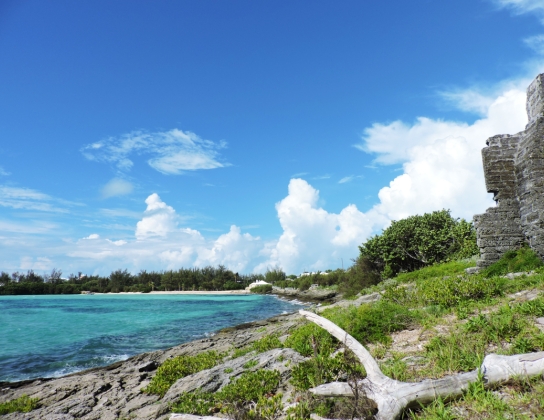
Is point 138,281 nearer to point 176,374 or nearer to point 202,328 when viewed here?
point 202,328

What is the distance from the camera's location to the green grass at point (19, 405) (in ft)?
30.6

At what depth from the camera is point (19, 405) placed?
31.5 feet

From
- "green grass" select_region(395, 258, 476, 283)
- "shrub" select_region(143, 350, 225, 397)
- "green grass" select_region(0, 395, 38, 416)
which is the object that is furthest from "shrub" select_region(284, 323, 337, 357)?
"green grass" select_region(395, 258, 476, 283)

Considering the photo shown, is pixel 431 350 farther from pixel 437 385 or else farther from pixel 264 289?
pixel 264 289

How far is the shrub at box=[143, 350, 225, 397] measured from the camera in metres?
8.41

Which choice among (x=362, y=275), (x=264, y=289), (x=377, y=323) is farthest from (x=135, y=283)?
(x=377, y=323)

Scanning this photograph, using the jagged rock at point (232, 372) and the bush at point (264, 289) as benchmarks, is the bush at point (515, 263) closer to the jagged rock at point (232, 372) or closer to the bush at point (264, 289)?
the jagged rock at point (232, 372)

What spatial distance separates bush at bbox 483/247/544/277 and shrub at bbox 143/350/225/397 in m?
9.45

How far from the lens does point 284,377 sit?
605cm

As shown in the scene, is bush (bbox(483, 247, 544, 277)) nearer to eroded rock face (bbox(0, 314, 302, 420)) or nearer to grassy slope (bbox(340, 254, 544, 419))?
grassy slope (bbox(340, 254, 544, 419))

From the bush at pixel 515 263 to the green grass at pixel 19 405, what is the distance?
14113 millimetres

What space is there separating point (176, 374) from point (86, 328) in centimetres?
2256

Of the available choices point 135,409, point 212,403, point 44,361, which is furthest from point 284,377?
point 44,361

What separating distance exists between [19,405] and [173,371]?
467 cm
